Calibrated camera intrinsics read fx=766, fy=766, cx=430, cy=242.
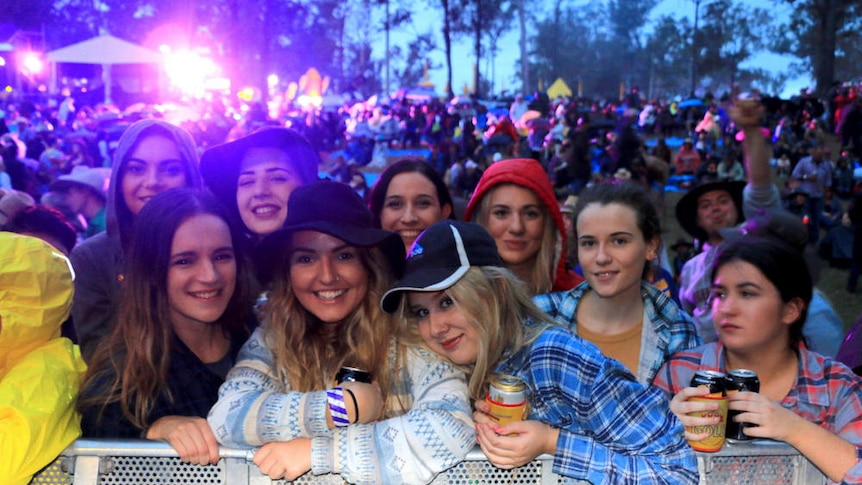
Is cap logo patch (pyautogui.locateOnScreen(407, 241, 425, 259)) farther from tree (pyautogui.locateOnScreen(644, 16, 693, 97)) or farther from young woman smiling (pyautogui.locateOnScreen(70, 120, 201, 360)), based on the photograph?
tree (pyautogui.locateOnScreen(644, 16, 693, 97))

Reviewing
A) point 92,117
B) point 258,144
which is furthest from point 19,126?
point 258,144

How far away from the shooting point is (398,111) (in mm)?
40406

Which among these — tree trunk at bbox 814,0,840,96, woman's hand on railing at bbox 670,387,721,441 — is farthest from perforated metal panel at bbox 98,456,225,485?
tree trunk at bbox 814,0,840,96

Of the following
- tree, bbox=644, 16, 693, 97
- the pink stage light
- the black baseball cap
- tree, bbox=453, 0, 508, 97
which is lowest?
the black baseball cap

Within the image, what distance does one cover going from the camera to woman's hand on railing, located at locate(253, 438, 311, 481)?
7.34 ft

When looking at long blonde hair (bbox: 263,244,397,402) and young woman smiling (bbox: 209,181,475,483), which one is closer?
young woman smiling (bbox: 209,181,475,483)

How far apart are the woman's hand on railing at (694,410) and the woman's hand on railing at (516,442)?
0.37m

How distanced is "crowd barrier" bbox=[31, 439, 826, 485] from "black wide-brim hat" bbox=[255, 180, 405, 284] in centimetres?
79

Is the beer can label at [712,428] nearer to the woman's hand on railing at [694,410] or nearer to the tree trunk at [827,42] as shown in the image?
the woman's hand on railing at [694,410]

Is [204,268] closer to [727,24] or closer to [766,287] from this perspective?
[766,287]

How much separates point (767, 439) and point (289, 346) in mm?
1576

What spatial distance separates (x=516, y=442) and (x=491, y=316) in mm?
510

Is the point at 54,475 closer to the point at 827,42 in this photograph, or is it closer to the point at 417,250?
the point at 417,250

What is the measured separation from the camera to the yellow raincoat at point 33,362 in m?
2.20
